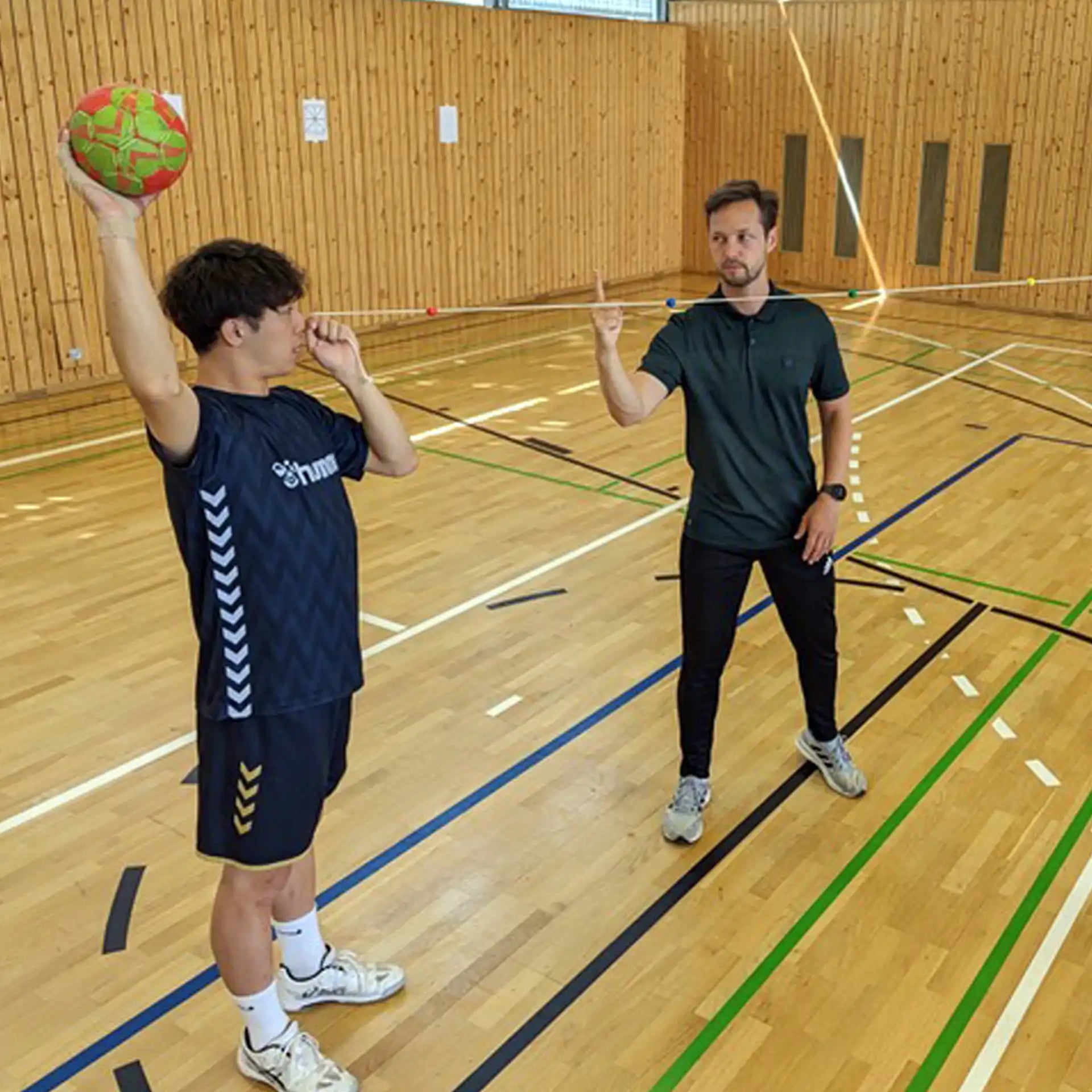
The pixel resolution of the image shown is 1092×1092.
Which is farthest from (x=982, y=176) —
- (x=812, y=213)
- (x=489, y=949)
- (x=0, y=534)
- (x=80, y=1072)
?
(x=80, y=1072)

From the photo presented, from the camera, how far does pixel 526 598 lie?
206 inches

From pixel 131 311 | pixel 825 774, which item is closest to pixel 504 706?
pixel 825 774

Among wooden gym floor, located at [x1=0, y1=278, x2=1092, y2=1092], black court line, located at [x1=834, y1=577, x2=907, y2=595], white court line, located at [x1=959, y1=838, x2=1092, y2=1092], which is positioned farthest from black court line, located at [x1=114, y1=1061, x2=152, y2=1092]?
black court line, located at [x1=834, y1=577, x2=907, y2=595]

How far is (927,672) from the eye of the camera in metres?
4.54

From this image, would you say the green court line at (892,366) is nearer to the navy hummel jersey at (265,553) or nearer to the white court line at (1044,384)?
the white court line at (1044,384)

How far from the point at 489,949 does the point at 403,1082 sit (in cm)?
48

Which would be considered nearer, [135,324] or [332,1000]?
[135,324]

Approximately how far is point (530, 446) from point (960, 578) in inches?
119

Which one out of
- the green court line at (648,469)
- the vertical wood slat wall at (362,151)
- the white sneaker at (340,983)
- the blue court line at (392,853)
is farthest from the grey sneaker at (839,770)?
the vertical wood slat wall at (362,151)

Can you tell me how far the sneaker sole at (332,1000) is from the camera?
9.23 ft

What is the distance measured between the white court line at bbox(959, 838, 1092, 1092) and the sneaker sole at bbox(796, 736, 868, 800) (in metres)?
0.66

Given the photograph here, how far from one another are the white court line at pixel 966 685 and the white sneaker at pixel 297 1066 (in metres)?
2.68

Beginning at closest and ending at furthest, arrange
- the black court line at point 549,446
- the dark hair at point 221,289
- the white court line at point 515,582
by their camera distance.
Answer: the dark hair at point 221,289, the white court line at point 515,582, the black court line at point 549,446

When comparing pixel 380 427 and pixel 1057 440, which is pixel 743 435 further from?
pixel 1057 440
